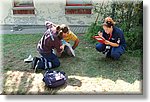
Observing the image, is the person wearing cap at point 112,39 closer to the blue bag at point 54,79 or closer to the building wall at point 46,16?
the building wall at point 46,16

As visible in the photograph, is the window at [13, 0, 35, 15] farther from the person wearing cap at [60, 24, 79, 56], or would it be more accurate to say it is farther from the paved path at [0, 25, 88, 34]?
the person wearing cap at [60, 24, 79, 56]

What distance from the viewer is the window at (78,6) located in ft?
6.41

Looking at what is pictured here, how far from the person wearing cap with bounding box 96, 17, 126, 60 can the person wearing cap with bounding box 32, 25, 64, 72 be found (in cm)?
30

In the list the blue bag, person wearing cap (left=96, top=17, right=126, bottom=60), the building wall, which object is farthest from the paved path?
the blue bag

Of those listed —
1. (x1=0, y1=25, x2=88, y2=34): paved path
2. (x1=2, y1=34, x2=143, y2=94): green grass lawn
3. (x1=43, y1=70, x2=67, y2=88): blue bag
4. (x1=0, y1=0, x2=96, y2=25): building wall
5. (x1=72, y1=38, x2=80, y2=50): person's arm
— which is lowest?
(x1=43, y1=70, x2=67, y2=88): blue bag

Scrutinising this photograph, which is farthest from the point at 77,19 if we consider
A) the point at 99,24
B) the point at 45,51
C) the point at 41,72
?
the point at 41,72

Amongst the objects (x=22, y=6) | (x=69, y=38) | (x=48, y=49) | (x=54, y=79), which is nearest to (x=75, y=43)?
(x=69, y=38)

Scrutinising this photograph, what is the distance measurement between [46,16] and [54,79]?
469mm

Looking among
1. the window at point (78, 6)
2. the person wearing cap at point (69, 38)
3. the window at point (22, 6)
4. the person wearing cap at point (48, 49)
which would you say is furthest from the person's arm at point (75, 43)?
the window at point (22, 6)

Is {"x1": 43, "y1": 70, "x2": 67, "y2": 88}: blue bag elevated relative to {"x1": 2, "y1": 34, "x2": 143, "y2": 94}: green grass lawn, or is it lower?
lower

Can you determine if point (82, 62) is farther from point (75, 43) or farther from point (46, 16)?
point (46, 16)

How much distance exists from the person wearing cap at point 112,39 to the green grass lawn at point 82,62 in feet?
0.23

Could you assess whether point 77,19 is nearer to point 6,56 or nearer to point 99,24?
point 99,24

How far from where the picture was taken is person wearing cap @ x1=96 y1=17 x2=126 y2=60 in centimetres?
194
